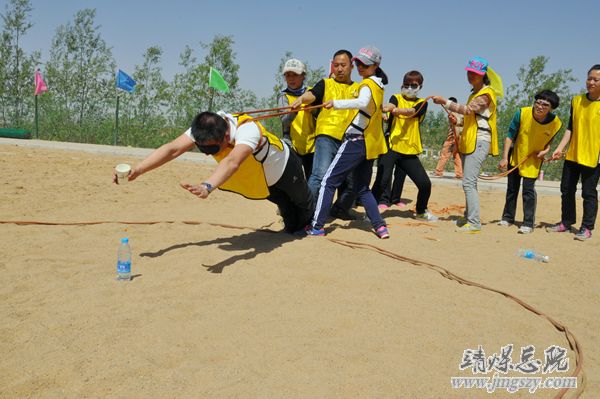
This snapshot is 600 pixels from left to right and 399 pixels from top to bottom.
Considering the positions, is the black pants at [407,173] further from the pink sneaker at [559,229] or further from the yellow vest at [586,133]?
the yellow vest at [586,133]

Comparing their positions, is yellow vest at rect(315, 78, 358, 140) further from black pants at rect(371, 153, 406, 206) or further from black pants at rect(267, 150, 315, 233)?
black pants at rect(371, 153, 406, 206)

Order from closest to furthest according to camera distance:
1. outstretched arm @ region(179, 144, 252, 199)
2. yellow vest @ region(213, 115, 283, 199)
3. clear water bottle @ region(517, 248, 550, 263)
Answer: outstretched arm @ region(179, 144, 252, 199), yellow vest @ region(213, 115, 283, 199), clear water bottle @ region(517, 248, 550, 263)

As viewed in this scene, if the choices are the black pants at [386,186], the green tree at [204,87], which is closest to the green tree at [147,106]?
the green tree at [204,87]

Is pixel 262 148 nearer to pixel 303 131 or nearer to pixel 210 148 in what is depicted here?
→ pixel 210 148

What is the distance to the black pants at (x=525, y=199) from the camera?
22.2 ft

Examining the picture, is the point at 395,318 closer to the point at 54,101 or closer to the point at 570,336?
the point at 570,336

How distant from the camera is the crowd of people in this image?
4.56 metres

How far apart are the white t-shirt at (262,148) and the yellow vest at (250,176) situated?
0.05m

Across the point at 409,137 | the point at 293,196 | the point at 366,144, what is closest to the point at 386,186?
the point at 409,137

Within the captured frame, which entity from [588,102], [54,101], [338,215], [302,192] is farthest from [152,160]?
[54,101]

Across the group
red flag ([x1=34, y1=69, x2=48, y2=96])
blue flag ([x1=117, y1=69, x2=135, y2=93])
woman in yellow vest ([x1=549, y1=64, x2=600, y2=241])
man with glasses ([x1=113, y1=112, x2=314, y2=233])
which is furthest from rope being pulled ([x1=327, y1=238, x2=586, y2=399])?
red flag ([x1=34, y1=69, x2=48, y2=96])

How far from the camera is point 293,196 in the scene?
16.9ft

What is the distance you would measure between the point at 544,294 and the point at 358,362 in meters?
2.10

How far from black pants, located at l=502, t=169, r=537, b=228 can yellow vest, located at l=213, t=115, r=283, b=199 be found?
366 centimetres
